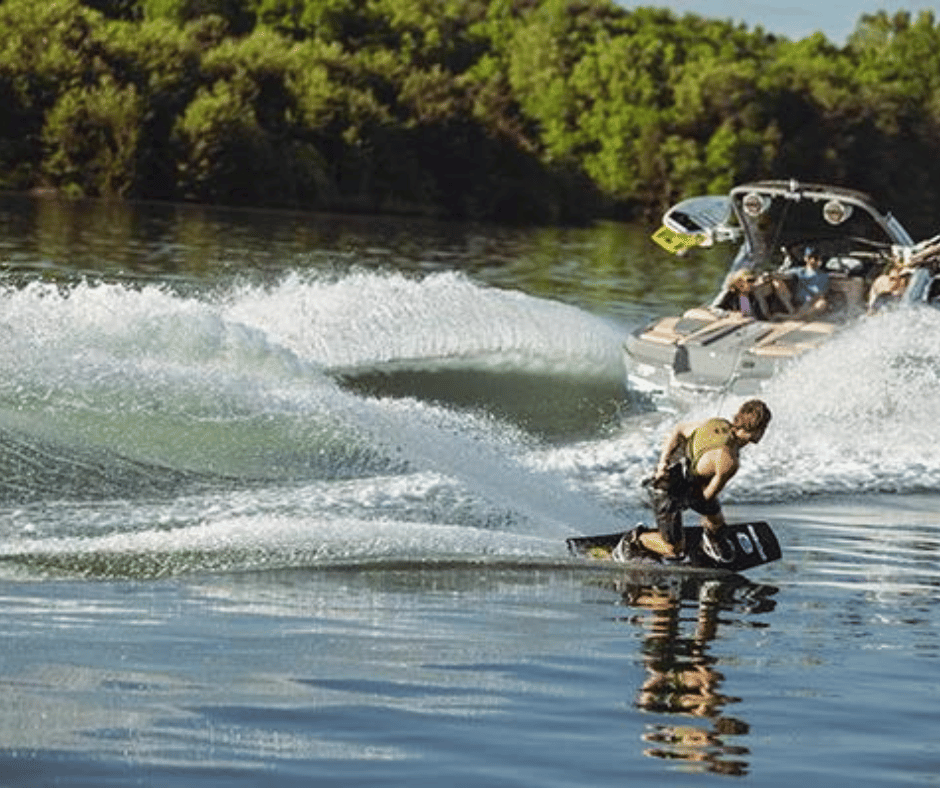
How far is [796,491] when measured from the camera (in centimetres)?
1819

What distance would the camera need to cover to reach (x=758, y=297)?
928 inches

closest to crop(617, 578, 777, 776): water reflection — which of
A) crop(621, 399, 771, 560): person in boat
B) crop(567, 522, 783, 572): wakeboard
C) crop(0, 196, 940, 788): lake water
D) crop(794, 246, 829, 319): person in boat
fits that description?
crop(0, 196, 940, 788): lake water

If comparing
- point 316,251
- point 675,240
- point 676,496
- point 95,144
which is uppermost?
point 675,240

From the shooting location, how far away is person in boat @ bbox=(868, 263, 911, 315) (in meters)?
23.5

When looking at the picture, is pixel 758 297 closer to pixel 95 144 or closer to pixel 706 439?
pixel 706 439

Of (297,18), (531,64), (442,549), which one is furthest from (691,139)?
(442,549)

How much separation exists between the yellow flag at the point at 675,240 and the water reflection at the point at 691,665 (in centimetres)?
1181

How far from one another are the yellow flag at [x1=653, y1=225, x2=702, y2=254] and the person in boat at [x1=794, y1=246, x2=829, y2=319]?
140 cm

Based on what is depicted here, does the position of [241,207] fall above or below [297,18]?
below

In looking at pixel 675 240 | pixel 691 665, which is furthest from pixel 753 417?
pixel 675 240

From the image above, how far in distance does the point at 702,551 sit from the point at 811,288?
1065 cm

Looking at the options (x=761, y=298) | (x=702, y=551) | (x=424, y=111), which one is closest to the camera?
(x=702, y=551)

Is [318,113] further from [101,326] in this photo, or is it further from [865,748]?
[865,748]

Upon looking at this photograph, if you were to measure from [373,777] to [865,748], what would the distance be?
217cm
